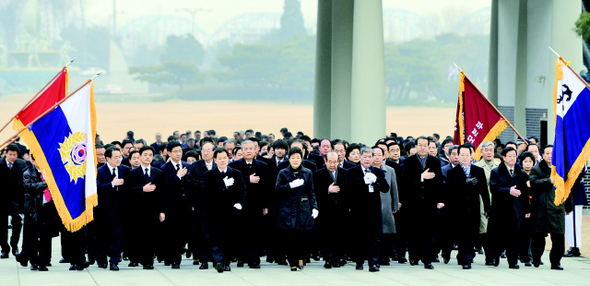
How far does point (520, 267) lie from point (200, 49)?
87.2 meters

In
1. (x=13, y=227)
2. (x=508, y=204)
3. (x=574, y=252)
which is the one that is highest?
(x=508, y=204)

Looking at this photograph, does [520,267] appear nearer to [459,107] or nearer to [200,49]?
[459,107]

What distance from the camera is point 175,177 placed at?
42.1 ft

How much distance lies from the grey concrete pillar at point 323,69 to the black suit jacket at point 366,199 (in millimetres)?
18860

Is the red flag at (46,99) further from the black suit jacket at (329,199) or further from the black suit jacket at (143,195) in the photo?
the black suit jacket at (329,199)

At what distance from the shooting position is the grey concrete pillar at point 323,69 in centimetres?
3092

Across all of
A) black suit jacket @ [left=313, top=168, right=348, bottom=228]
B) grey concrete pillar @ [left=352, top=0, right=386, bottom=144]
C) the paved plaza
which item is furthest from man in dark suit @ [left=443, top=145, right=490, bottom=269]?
grey concrete pillar @ [left=352, top=0, right=386, bottom=144]

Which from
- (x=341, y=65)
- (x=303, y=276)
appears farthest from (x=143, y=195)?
(x=341, y=65)

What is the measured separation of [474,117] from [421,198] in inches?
142

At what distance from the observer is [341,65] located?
28.1 m

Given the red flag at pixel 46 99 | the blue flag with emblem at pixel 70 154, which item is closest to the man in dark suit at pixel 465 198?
the blue flag with emblem at pixel 70 154

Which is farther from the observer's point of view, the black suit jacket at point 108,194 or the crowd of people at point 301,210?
the black suit jacket at point 108,194

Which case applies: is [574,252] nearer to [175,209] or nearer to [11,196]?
[175,209]

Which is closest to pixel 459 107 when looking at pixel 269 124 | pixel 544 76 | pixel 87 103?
pixel 87 103
